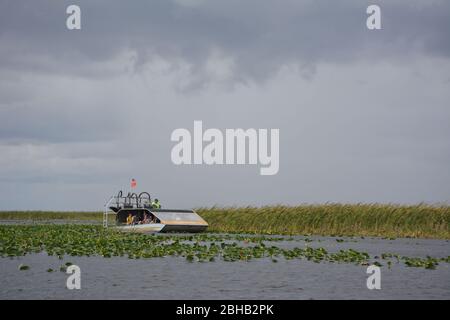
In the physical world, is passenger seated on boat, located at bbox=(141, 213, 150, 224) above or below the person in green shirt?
below

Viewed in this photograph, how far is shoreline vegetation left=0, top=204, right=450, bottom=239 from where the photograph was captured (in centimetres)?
3909

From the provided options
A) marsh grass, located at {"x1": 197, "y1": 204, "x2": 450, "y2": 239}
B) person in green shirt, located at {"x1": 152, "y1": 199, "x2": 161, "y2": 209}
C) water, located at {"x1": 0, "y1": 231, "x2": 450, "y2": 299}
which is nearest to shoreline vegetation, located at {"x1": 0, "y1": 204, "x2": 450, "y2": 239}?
marsh grass, located at {"x1": 197, "y1": 204, "x2": 450, "y2": 239}

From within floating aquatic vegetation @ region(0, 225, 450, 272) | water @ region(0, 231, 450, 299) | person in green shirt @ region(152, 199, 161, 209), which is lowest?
water @ region(0, 231, 450, 299)

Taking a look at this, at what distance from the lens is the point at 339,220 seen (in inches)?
1620

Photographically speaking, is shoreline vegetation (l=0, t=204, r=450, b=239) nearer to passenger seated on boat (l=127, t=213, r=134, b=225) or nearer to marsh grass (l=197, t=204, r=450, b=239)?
marsh grass (l=197, t=204, r=450, b=239)

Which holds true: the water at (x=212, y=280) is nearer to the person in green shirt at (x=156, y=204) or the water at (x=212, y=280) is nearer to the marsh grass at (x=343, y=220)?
the marsh grass at (x=343, y=220)

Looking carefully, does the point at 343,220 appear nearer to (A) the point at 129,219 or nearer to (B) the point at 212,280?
(A) the point at 129,219

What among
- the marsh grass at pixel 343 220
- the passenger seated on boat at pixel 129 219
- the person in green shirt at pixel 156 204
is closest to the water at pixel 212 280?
the marsh grass at pixel 343 220

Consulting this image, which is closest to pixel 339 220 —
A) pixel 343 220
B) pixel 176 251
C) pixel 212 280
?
pixel 343 220

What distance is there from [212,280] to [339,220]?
23101 millimetres

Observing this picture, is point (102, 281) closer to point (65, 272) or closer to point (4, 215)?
point (65, 272)

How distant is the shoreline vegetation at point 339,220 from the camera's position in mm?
→ 39094

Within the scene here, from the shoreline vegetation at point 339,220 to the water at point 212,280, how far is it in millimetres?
15707

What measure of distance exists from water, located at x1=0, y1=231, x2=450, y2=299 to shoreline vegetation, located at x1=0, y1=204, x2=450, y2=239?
51.5ft
